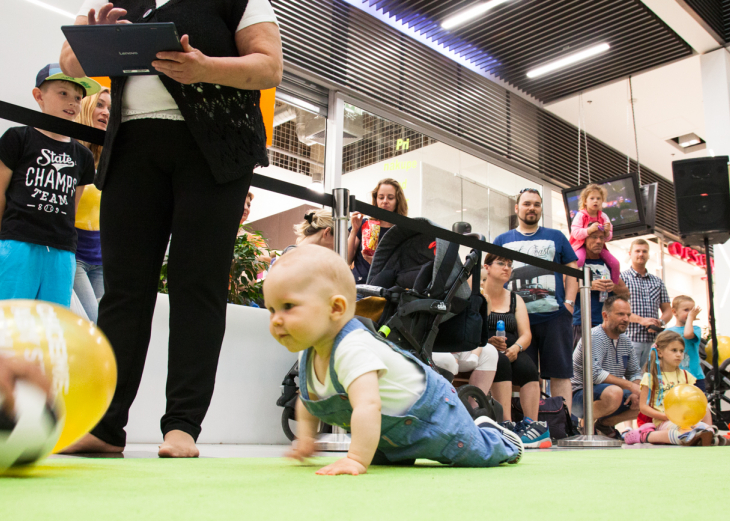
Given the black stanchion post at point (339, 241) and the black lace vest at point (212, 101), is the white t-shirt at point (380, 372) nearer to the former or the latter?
the black lace vest at point (212, 101)

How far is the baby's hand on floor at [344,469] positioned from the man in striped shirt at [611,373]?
358 centimetres

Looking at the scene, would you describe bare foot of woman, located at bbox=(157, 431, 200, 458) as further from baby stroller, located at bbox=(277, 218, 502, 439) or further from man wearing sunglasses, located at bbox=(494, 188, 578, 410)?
man wearing sunglasses, located at bbox=(494, 188, 578, 410)

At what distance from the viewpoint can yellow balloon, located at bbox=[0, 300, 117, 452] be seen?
880 mm

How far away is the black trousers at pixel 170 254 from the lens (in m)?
1.43

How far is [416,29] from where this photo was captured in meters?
6.74

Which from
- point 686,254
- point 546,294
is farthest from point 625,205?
point 686,254

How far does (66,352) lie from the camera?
0.93 metres

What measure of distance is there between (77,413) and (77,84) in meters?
1.68

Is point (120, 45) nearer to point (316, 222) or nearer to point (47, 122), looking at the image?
point (47, 122)

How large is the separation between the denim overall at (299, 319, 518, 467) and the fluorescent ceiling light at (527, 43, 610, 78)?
6.91 metres

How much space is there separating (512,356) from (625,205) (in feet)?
17.0

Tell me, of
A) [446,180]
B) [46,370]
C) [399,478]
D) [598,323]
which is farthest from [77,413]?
[446,180]

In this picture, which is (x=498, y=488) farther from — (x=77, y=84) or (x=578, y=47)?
(x=578, y=47)

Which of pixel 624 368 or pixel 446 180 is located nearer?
pixel 624 368
